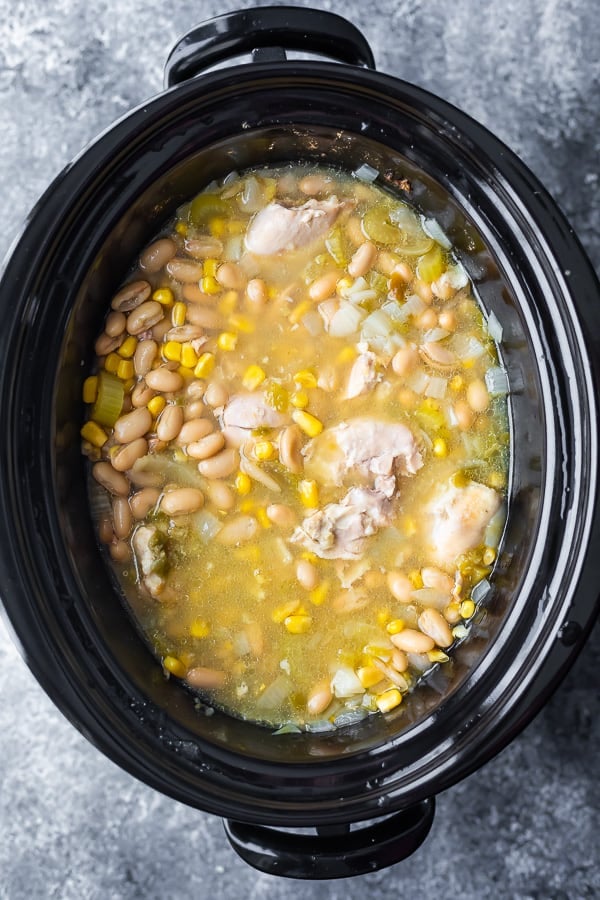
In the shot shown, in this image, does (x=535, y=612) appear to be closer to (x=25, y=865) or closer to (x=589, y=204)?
(x=589, y=204)

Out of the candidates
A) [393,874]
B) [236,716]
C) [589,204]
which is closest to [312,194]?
[589,204]

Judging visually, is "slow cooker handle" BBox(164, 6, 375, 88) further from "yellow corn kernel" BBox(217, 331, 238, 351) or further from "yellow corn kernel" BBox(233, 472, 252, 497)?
"yellow corn kernel" BBox(233, 472, 252, 497)

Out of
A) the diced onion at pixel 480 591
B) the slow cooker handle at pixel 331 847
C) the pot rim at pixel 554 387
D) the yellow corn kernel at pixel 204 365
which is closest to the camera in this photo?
the pot rim at pixel 554 387

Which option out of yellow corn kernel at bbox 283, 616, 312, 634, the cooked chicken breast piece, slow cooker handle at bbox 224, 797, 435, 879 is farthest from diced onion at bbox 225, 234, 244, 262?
slow cooker handle at bbox 224, 797, 435, 879

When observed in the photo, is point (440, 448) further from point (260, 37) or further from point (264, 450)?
point (260, 37)

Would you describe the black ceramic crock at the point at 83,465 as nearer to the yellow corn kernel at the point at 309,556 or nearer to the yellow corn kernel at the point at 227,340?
the yellow corn kernel at the point at 227,340

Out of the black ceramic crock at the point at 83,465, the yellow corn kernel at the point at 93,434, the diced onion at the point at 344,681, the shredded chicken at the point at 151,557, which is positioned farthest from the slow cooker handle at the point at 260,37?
the diced onion at the point at 344,681
